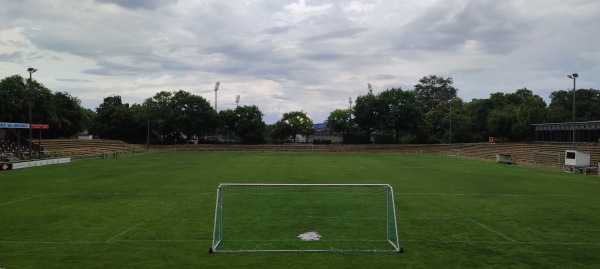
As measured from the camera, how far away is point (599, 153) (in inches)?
1848

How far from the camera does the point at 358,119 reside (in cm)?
9069

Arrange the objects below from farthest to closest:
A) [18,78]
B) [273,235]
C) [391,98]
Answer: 1. [391,98]
2. [18,78]
3. [273,235]

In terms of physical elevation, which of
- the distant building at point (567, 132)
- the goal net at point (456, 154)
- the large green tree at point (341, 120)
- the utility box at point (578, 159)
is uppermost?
the large green tree at point (341, 120)

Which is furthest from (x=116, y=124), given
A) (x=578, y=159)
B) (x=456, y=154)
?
(x=578, y=159)

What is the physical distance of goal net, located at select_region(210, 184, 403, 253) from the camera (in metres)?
11.6

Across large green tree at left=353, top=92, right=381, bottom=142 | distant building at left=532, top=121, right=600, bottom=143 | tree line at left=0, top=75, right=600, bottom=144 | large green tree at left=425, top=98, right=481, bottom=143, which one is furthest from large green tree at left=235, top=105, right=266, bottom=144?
distant building at left=532, top=121, right=600, bottom=143

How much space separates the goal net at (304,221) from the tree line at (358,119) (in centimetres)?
6849

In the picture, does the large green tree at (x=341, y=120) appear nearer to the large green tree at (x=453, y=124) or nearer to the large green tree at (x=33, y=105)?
the large green tree at (x=453, y=124)

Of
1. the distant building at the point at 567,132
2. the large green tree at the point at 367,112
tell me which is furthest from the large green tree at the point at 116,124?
the distant building at the point at 567,132

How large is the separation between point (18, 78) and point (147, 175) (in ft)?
155

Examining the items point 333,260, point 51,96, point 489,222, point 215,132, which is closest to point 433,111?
point 215,132

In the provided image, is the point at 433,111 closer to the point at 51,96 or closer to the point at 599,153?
the point at 599,153

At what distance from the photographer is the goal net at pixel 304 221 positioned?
38.1 feet

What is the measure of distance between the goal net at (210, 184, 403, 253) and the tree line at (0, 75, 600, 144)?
68.5m
